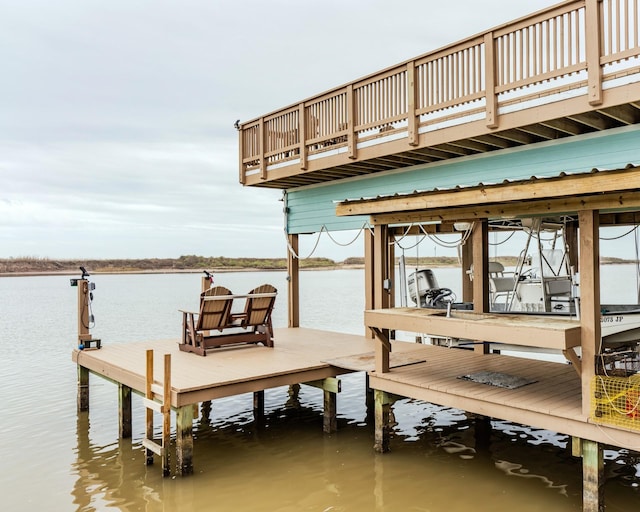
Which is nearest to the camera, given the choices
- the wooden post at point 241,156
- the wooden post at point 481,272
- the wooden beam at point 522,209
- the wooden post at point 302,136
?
the wooden beam at point 522,209

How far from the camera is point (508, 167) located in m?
8.14

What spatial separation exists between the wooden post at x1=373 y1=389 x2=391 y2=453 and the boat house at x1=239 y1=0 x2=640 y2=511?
0.02m

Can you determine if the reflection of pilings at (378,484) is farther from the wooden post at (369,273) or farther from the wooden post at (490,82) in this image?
the wooden post at (490,82)

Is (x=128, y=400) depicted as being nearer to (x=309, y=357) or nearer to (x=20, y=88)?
(x=309, y=357)

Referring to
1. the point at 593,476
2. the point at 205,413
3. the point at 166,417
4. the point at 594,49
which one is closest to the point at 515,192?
the point at 594,49

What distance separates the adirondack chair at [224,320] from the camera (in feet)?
28.0

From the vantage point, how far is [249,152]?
1170 centimetres

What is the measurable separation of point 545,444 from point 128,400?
623cm

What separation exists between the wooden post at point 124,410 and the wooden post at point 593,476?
626 cm

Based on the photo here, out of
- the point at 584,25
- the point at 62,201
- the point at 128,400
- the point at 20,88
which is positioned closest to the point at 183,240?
the point at 62,201

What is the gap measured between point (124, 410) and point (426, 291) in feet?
21.8

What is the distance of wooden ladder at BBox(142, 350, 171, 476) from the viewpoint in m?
6.25

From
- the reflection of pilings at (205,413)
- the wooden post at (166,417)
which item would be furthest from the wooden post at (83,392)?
the wooden post at (166,417)

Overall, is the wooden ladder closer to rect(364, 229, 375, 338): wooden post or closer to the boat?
the boat
